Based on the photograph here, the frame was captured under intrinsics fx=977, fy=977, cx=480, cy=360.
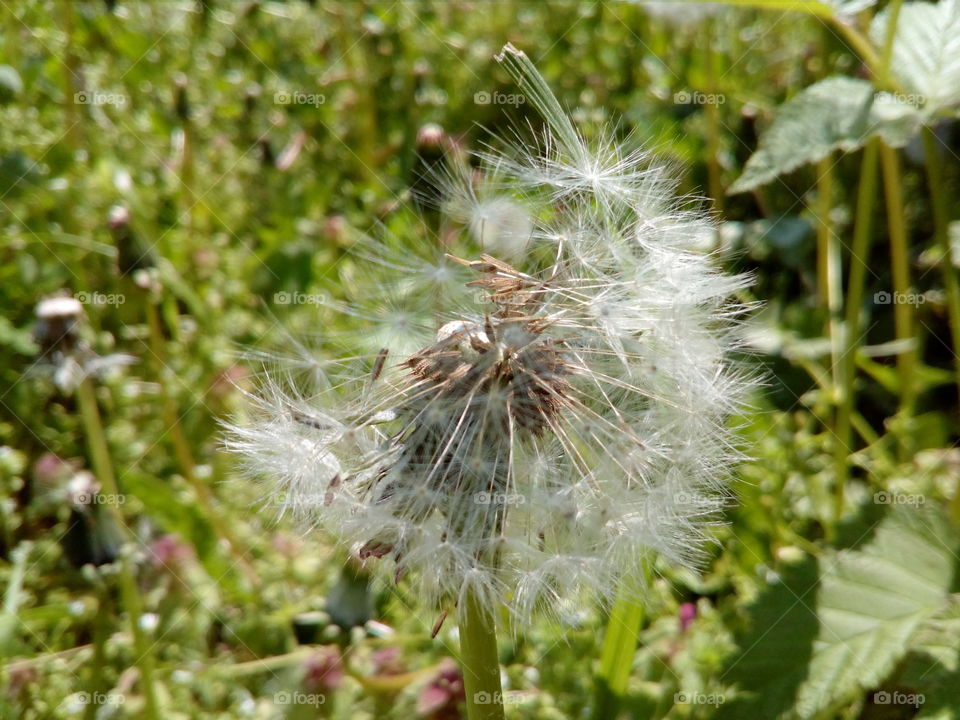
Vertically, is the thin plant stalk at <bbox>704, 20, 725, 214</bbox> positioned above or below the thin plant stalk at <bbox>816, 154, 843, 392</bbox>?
above

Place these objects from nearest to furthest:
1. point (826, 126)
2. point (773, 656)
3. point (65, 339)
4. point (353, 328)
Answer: point (773, 656) → point (826, 126) → point (65, 339) → point (353, 328)

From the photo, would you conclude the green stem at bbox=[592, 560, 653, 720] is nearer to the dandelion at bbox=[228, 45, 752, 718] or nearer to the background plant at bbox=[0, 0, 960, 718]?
the background plant at bbox=[0, 0, 960, 718]

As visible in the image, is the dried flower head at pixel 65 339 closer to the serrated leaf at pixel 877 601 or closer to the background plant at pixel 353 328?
the background plant at pixel 353 328

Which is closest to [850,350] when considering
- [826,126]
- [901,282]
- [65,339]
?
[901,282]

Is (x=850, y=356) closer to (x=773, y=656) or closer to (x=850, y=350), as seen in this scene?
(x=850, y=350)

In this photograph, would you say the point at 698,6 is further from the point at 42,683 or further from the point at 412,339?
the point at 42,683

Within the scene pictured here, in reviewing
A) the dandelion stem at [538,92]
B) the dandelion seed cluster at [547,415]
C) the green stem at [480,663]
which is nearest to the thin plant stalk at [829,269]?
the dandelion seed cluster at [547,415]

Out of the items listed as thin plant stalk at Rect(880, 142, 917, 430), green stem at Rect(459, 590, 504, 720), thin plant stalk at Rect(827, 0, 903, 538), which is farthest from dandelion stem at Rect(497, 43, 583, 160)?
thin plant stalk at Rect(880, 142, 917, 430)
